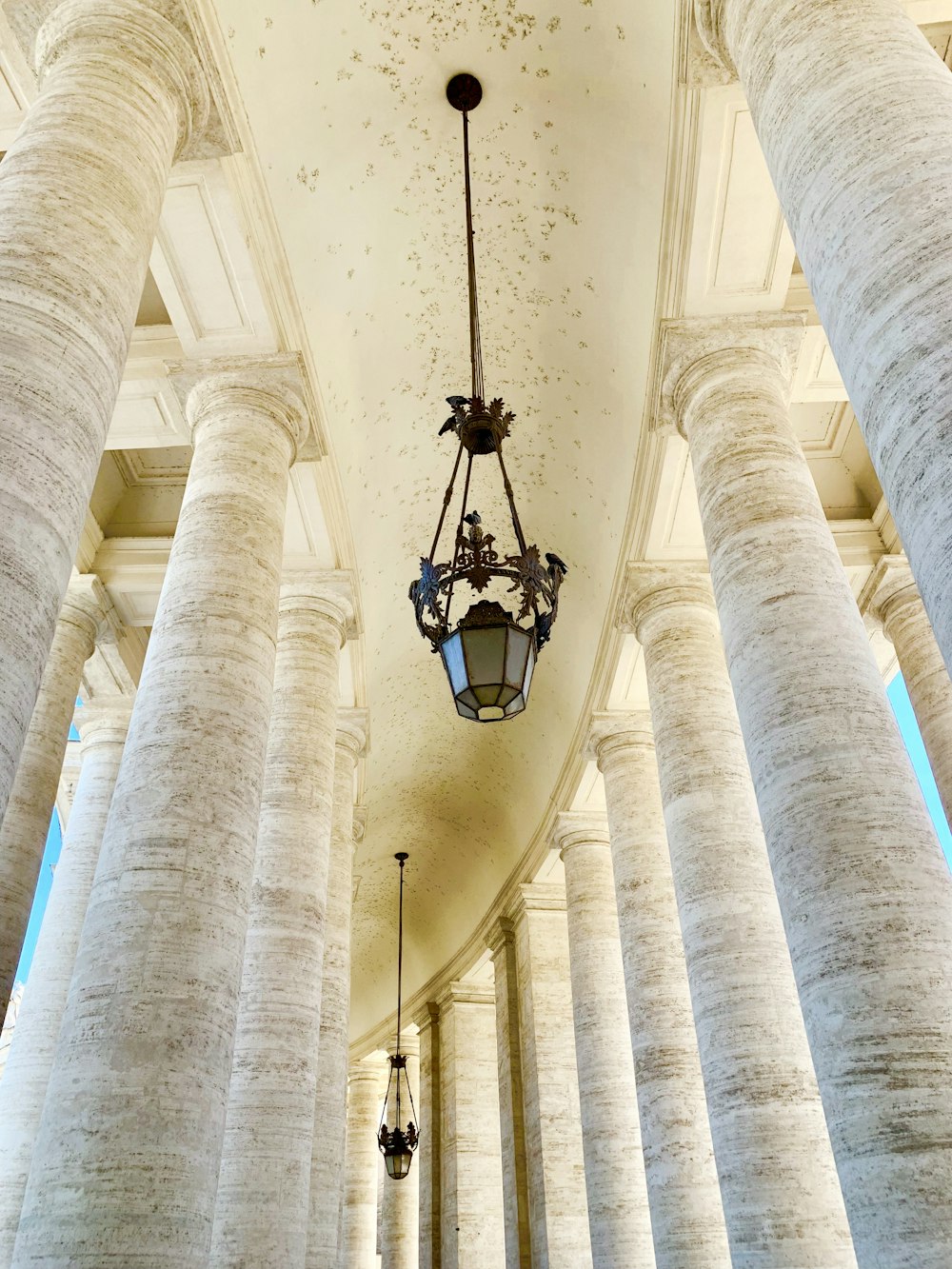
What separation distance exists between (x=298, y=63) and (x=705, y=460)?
6548 mm

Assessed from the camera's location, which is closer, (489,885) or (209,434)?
(209,434)

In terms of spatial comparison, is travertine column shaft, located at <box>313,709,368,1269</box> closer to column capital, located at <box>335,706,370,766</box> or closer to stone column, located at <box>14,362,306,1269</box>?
column capital, located at <box>335,706,370,766</box>

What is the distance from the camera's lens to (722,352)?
11.5 metres

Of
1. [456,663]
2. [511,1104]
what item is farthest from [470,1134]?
[456,663]

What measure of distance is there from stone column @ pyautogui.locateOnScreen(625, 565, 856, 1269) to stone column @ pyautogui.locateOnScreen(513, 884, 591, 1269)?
11888mm

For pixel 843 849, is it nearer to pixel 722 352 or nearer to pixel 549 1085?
pixel 722 352

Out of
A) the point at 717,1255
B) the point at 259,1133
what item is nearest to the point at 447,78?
the point at 259,1133

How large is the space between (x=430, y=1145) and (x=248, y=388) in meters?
25.0

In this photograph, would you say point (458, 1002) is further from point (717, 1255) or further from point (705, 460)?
point (705, 460)

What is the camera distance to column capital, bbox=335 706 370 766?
17.4 m

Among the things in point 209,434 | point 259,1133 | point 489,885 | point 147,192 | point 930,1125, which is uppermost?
point 489,885

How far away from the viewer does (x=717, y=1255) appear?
12.6 metres

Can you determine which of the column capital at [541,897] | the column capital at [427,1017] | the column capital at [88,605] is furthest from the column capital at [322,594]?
the column capital at [427,1017]

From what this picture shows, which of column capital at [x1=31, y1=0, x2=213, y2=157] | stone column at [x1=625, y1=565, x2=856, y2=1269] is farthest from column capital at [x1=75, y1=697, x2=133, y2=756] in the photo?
column capital at [x1=31, y1=0, x2=213, y2=157]
